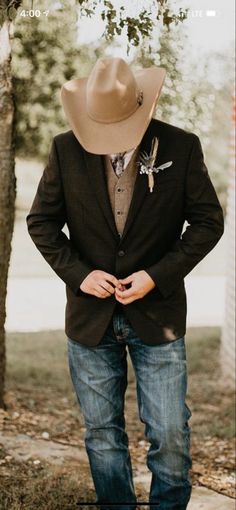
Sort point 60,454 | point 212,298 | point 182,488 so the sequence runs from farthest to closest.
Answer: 1. point 212,298
2. point 60,454
3. point 182,488

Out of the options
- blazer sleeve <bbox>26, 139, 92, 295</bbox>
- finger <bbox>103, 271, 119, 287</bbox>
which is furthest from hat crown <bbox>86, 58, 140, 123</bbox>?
finger <bbox>103, 271, 119, 287</bbox>

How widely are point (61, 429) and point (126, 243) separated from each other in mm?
2325

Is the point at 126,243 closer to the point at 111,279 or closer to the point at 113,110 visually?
the point at 111,279

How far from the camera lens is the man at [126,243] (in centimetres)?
273

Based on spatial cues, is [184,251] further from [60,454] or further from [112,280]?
[60,454]

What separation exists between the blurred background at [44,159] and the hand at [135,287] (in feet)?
3.75

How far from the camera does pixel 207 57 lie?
19.4ft

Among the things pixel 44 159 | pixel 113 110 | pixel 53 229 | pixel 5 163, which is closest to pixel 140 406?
pixel 53 229

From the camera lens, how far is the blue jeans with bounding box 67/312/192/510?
282 centimetres

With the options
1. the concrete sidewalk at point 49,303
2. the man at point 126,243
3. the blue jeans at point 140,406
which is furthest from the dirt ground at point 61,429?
the concrete sidewalk at point 49,303

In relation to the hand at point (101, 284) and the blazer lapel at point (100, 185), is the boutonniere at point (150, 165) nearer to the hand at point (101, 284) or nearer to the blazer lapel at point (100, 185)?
the blazer lapel at point (100, 185)

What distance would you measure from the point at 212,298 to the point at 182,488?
7.94 meters

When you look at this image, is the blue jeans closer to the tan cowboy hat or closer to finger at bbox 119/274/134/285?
finger at bbox 119/274/134/285

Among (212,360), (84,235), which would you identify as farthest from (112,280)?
(212,360)
